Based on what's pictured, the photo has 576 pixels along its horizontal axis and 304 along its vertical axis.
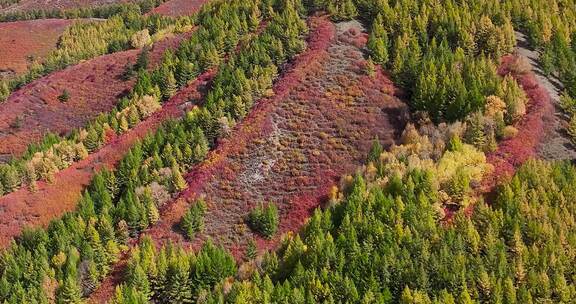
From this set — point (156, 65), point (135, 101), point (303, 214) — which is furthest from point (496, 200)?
point (156, 65)

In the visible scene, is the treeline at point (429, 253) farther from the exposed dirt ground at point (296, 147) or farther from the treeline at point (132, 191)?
the treeline at point (132, 191)

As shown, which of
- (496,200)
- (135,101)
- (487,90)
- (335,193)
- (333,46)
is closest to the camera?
(496,200)

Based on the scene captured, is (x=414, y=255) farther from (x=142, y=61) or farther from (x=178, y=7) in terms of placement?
(x=178, y=7)

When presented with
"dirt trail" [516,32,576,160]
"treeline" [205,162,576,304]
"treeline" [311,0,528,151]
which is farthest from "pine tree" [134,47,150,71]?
"dirt trail" [516,32,576,160]

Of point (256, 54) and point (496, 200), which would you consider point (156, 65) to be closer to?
point (256, 54)

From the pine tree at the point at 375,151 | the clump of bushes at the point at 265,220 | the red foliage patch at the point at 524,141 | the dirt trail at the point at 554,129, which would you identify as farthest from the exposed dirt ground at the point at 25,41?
the red foliage patch at the point at 524,141

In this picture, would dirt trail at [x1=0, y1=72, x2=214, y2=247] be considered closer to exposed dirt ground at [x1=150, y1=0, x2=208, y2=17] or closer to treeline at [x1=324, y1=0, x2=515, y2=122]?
treeline at [x1=324, y1=0, x2=515, y2=122]
